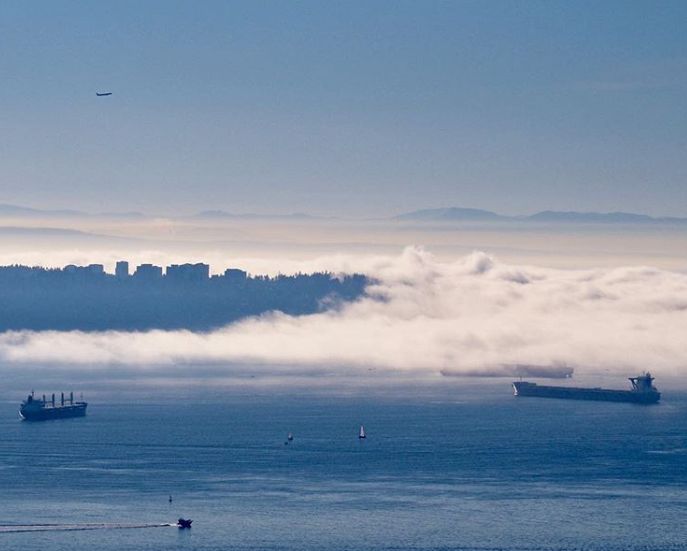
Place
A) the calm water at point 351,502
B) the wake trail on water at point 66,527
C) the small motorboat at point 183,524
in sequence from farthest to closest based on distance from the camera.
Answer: the small motorboat at point 183,524, the wake trail on water at point 66,527, the calm water at point 351,502

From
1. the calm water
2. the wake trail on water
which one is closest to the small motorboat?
the calm water

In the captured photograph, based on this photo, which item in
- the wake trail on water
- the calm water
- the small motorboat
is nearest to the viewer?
the calm water

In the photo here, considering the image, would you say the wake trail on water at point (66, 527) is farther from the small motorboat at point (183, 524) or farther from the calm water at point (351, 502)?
the small motorboat at point (183, 524)

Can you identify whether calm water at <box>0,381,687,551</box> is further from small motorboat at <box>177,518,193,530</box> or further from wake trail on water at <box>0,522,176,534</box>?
small motorboat at <box>177,518,193,530</box>

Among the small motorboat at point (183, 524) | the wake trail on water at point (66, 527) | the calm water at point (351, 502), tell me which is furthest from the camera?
the small motorboat at point (183, 524)

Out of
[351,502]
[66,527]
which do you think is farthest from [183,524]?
[351,502]

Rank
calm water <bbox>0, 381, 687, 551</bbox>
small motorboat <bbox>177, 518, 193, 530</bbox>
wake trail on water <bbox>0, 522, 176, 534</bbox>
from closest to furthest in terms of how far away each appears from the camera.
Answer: calm water <bbox>0, 381, 687, 551</bbox>
wake trail on water <bbox>0, 522, 176, 534</bbox>
small motorboat <bbox>177, 518, 193, 530</bbox>

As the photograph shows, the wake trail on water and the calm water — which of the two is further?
the wake trail on water

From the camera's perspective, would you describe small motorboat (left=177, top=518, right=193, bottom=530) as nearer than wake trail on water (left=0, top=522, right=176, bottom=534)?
No

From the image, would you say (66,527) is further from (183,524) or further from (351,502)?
(351,502)

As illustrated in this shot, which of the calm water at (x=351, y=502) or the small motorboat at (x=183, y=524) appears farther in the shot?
the small motorboat at (x=183, y=524)

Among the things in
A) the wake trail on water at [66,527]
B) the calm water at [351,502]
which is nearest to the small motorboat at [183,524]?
the calm water at [351,502]

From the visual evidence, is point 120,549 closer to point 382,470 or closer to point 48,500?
point 48,500
